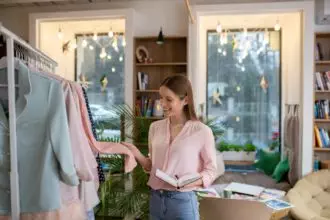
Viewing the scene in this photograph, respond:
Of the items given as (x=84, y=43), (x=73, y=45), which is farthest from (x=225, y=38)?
(x=73, y=45)

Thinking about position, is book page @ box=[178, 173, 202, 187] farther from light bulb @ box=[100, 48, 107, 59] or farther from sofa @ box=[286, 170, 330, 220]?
light bulb @ box=[100, 48, 107, 59]

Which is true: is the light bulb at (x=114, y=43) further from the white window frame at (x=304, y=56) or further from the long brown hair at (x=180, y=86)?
the long brown hair at (x=180, y=86)

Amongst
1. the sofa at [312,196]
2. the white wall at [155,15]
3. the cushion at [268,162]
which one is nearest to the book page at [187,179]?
the sofa at [312,196]

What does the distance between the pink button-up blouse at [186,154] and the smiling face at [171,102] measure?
94 millimetres

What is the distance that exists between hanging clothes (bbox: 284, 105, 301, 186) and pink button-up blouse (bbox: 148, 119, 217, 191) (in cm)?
266

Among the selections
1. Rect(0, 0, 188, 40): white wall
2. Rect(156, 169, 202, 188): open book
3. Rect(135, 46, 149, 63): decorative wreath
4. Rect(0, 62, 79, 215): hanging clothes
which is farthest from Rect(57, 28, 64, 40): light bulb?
Rect(156, 169, 202, 188): open book

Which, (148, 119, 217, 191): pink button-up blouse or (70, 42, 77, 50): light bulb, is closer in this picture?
(148, 119, 217, 191): pink button-up blouse

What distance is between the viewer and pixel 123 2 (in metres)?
4.03

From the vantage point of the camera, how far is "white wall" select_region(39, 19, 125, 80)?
4.70 m

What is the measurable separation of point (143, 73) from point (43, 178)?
9.50 ft

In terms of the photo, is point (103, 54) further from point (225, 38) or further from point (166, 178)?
point (166, 178)

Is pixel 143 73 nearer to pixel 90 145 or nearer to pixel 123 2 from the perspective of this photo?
pixel 123 2

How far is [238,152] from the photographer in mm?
4879

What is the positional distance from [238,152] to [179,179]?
3.61m
